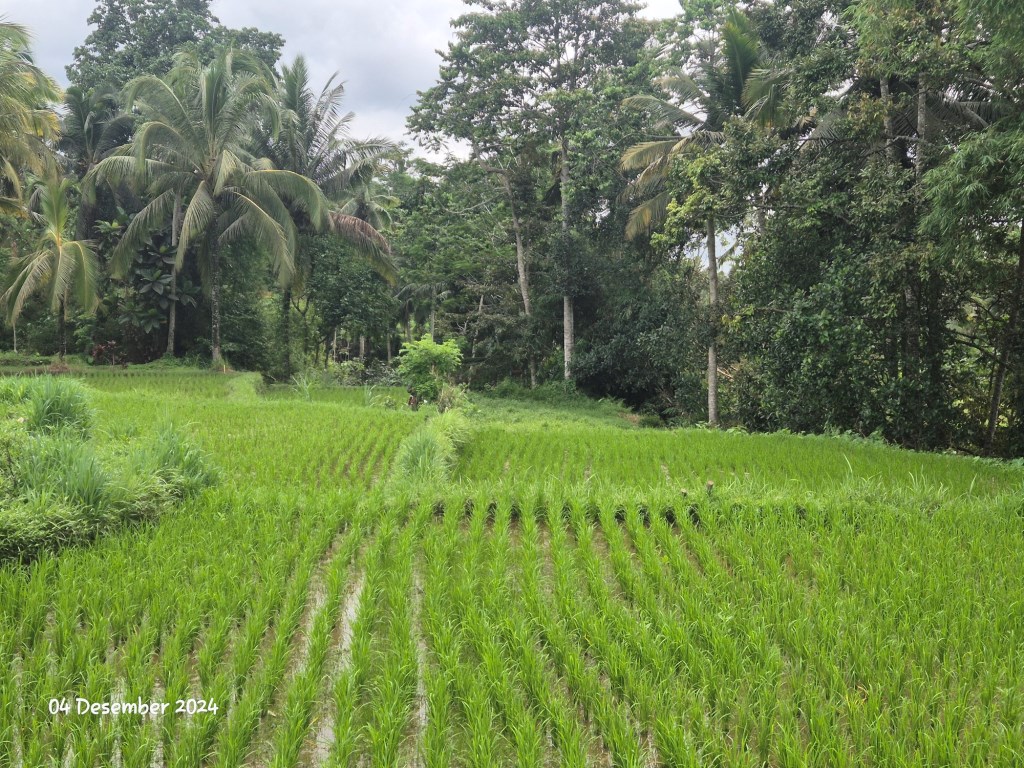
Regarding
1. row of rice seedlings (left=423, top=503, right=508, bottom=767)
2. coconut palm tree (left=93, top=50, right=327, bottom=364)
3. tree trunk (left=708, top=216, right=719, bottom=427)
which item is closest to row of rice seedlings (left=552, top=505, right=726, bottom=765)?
row of rice seedlings (left=423, top=503, right=508, bottom=767)

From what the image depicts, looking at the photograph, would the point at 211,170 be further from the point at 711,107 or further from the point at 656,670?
the point at 656,670

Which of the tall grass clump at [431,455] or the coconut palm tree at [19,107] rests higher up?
the coconut palm tree at [19,107]

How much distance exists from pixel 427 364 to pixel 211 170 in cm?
815

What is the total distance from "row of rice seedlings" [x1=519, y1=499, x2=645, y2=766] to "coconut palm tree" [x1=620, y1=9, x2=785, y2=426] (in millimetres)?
8532

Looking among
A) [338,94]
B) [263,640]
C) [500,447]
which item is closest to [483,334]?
[338,94]

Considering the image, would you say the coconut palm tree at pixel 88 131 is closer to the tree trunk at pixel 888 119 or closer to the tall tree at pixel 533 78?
the tall tree at pixel 533 78

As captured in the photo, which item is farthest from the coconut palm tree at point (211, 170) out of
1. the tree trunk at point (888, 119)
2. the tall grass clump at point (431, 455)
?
the tree trunk at point (888, 119)

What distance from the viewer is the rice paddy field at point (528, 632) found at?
201 centimetres

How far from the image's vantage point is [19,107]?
32.8 feet

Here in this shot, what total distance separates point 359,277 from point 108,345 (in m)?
7.19

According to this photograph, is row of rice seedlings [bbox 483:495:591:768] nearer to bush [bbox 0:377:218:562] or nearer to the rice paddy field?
the rice paddy field

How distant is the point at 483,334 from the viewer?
1998 centimetres

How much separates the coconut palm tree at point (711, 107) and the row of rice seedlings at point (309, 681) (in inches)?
Answer: 361

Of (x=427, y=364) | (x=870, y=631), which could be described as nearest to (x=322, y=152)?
(x=427, y=364)
